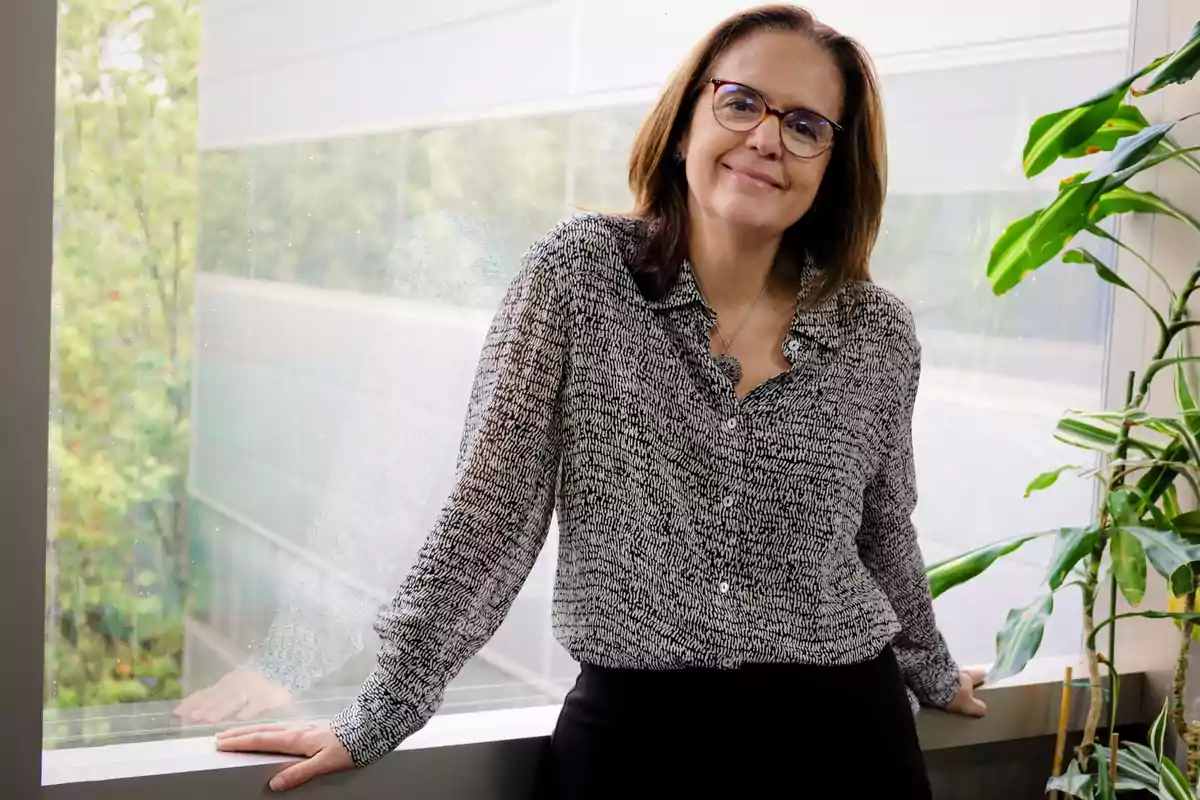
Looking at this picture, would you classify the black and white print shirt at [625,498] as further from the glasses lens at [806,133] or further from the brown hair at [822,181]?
the glasses lens at [806,133]

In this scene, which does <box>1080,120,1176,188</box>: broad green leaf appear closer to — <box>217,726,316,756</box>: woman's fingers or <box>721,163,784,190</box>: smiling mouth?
<box>721,163,784,190</box>: smiling mouth

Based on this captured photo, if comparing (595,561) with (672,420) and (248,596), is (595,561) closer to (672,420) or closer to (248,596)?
(672,420)

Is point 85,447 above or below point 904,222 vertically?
below

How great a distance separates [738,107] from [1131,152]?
1.87 feet

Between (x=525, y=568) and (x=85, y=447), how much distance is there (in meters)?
0.54

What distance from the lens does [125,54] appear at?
1.38 m

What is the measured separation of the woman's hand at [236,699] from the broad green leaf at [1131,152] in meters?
1.31

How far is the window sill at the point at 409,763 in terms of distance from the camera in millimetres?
1390

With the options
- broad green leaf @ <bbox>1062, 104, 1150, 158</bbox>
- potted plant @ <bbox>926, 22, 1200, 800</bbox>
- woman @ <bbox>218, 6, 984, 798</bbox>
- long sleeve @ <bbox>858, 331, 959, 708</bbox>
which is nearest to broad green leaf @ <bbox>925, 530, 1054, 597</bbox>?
potted plant @ <bbox>926, 22, 1200, 800</bbox>

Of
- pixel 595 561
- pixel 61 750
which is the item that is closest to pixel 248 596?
pixel 61 750

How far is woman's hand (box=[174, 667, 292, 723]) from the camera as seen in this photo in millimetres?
1535

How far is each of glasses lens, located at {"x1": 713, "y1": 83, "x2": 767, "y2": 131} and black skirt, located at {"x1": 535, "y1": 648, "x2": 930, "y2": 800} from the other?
2.18 feet

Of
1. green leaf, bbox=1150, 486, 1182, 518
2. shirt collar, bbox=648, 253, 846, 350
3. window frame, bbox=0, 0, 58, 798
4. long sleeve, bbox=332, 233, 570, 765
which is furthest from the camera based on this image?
green leaf, bbox=1150, 486, 1182, 518

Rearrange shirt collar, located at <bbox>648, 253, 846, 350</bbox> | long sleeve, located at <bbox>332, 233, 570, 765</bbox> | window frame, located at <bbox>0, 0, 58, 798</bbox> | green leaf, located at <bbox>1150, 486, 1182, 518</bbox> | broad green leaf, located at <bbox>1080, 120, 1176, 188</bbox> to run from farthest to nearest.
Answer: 1. green leaf, located at <bbox>1150, 486, 1182, 518</bbox>
2. broad green leaf, located at <bbox>1080, 120, 1176, 188</bbox>
3. shirt collar, located at <bbox>648, 253, 846, 350</bbox>
4. long sleeve, located at <bbox>332, 233, 570, 765</bbox>
5. window frame, located at <bbox>0, 0, 58, 798</bbox>
